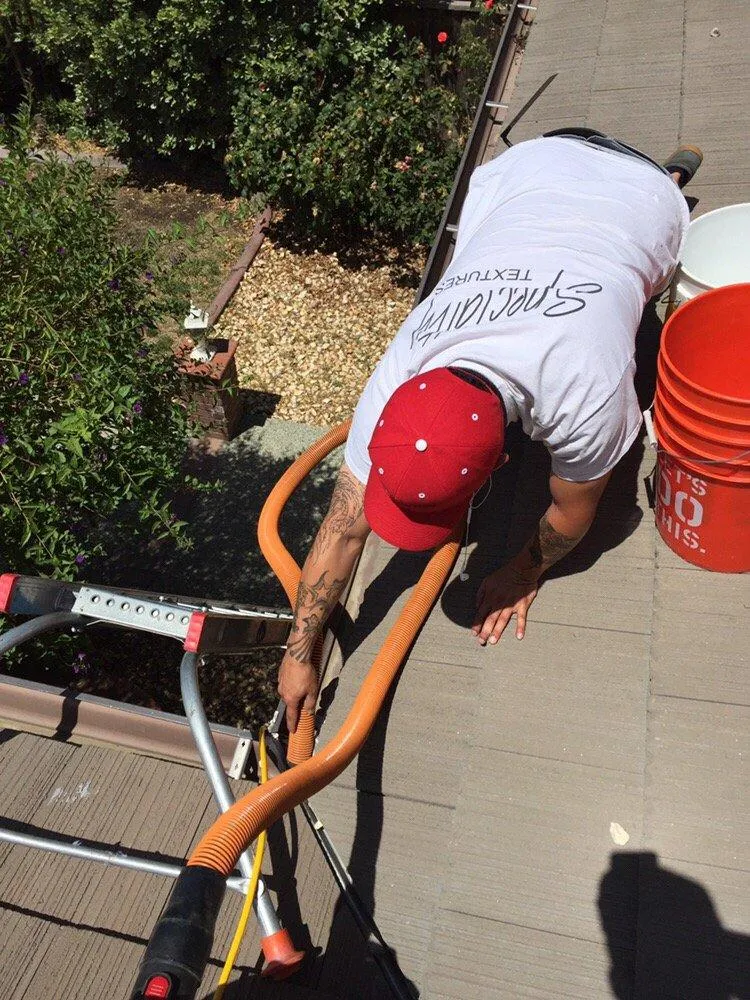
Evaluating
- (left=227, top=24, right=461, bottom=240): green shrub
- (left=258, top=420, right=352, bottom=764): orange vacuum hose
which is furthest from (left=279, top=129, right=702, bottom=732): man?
(left=227, top=24, right=461, bottom=240): green shrub

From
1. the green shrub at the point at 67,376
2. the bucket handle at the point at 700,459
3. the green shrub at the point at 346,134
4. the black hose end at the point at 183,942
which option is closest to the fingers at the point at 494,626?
the bucket handle at the point at 700,459

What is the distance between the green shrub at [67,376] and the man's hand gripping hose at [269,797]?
3.00ft

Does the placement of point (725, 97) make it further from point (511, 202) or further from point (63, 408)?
point (63, 408)

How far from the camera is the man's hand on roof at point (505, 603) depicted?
291 cm

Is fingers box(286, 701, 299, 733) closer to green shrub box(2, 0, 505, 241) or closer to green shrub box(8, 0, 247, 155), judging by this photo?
green shrub box(2, 0, 505, 241)

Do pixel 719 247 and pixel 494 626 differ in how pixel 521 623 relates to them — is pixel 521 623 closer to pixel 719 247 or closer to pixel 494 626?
pixel 494 626

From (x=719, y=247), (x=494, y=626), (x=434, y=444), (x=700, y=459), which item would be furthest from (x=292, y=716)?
(x=719, y=247)

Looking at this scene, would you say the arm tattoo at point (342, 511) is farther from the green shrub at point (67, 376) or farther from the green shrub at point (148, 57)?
the green shrub at point (148, 57)

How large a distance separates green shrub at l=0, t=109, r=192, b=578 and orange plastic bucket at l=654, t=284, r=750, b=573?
A: 238cm

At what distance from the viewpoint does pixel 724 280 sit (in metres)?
3.27

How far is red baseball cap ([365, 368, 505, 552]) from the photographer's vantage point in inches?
86.0

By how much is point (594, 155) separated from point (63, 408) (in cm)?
270

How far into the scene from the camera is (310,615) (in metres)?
2.76

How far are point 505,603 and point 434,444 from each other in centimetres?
102
